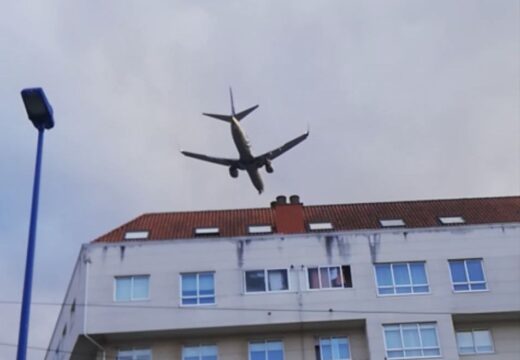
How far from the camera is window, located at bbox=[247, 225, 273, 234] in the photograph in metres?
40.0

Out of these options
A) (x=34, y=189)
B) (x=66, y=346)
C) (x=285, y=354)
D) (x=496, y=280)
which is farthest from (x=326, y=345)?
(x=34, y=189)

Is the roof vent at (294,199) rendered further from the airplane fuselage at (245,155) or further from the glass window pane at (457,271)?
the glass window pane at (457,271)

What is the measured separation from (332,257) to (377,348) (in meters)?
4.89

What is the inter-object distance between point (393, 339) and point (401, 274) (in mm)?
3288

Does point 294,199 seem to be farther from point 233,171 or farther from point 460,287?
point 460,287

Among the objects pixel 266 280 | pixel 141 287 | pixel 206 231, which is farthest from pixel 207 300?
pixel 206 231

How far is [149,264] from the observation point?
122 ft

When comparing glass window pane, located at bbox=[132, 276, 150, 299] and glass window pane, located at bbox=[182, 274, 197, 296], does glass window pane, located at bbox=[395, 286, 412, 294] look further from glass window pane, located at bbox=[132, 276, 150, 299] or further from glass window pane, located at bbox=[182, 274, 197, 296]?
glass window pane, located at bbox=[132, 276, 150, 299]

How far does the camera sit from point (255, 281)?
37062mm

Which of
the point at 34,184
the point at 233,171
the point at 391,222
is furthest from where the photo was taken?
the point at 233,171

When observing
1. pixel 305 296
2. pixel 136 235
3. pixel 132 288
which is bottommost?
pixel 305 296

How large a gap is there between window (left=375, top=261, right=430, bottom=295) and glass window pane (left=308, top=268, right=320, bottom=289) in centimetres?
295

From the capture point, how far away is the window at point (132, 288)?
36.4 m

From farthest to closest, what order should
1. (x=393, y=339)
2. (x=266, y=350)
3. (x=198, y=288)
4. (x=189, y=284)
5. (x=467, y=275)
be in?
(x=467, y=275) → (x=189, y=284) → (x=198, y=288) → (x=266, y=350) → (x=393, y=339)
